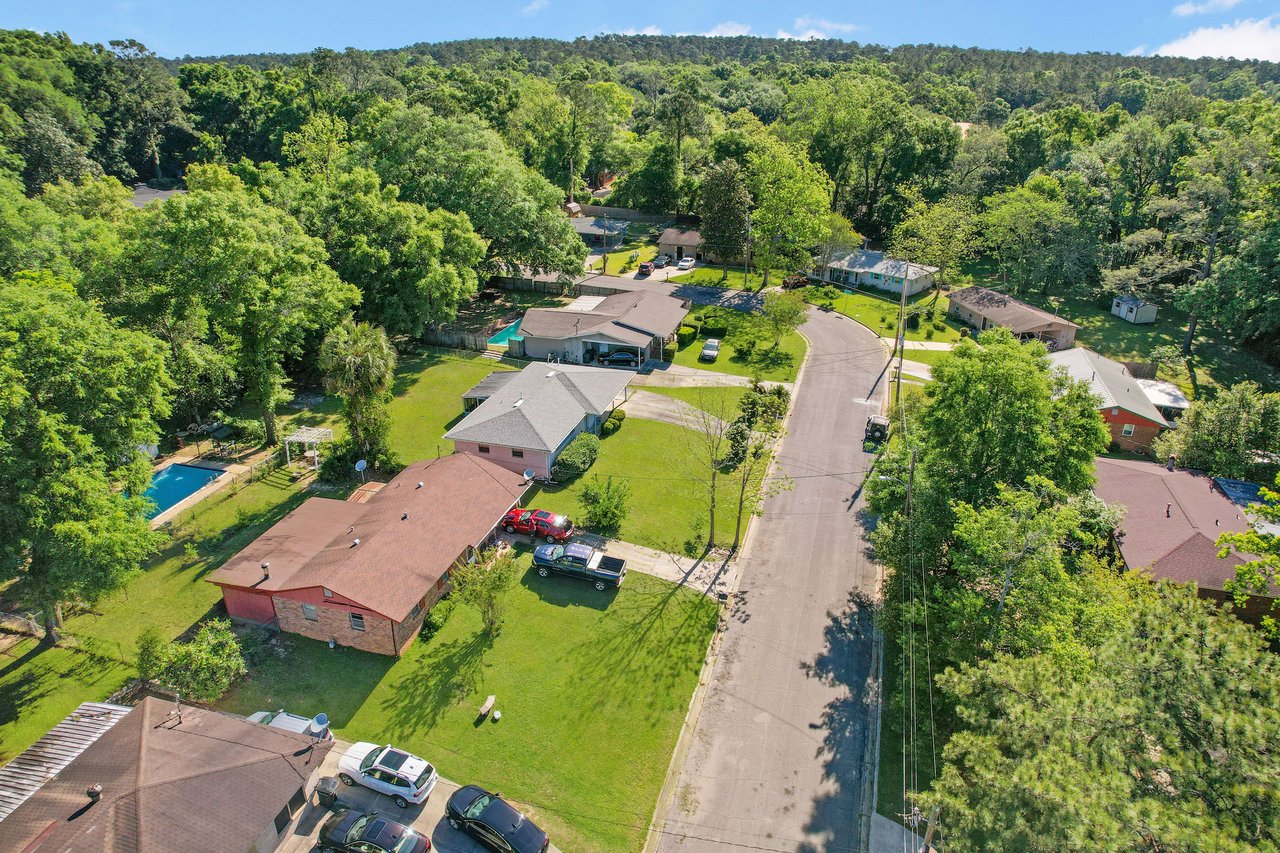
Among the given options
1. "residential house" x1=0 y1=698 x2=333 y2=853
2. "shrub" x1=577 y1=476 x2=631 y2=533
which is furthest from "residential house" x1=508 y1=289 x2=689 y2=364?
→ "residential house" x1=0 y1=698 x2=333 y2=853

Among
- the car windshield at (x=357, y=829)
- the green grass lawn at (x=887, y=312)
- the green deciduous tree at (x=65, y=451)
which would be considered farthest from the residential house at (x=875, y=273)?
the car windshield at (x=357, y=829)

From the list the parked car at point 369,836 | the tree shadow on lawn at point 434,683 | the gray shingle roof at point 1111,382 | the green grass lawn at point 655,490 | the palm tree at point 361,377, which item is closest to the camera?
the parked car at point 369,836

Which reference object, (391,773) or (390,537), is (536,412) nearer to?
(390,537)

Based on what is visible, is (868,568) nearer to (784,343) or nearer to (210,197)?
(784,343)

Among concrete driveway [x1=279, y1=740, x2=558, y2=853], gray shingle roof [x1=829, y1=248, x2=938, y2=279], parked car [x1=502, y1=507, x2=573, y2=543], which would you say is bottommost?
concrete driveway [x1=279, y1=740, x2=558, y2=853]

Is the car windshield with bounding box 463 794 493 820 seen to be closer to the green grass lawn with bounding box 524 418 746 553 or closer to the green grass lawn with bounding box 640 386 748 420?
the green grass lawn with bounding box 524 418 746 553

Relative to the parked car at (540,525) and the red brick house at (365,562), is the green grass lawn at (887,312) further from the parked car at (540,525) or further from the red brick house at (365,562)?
the red brick house at (365,562)

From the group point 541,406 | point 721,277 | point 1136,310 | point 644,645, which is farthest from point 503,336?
point 1136,310
